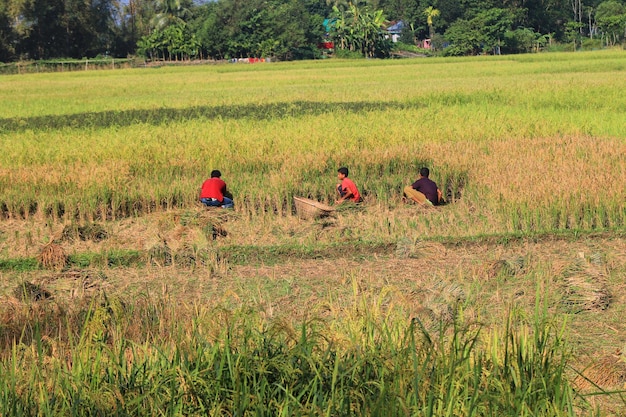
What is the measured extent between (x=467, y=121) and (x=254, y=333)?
12253mm

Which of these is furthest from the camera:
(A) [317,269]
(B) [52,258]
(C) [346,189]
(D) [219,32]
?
(D) [219,32]

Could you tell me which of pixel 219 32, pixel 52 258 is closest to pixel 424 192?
pixel 52 258

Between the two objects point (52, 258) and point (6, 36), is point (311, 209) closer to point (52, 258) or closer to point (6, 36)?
point (52, 258)

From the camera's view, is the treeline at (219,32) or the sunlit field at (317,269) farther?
the treeline at (219,32)

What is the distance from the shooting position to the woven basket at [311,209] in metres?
8.73

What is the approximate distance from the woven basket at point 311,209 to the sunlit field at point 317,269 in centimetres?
12

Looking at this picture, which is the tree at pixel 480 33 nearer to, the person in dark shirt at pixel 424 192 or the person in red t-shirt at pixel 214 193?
the person in dark shirt at pixel 424 192

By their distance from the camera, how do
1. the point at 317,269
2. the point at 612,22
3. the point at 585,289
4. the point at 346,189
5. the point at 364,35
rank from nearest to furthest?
the point at 585,289 → the point at 317,269 → the point at 346,189 → the point at 364,35 → the point at 612,22

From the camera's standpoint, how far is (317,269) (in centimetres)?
692

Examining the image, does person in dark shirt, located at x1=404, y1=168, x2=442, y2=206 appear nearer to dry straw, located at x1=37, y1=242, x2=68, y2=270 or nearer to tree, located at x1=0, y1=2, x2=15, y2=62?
dry straw, located at x1=37, y1=242, x2=68, y2=270

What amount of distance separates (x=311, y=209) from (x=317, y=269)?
6.40 feet

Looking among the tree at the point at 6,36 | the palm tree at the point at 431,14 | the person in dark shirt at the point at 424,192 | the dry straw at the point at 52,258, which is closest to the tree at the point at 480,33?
the palm tree at the point at 431,14

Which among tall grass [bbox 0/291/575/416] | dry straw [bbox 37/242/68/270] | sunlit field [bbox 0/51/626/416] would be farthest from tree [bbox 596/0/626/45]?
tall grass [bbox 0/291/575/416]

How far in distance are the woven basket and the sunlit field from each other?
120 millimetres
